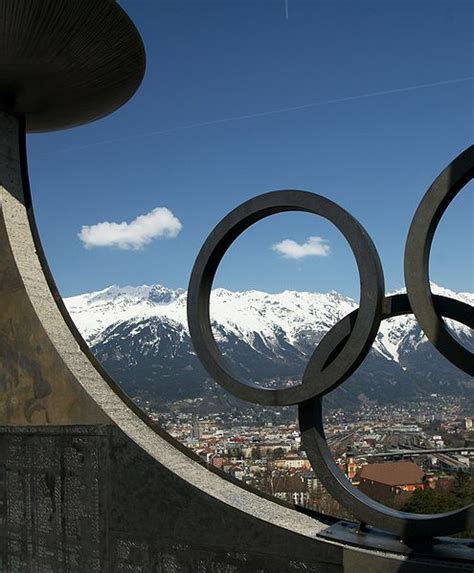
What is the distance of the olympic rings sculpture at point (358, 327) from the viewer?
5.11 meters

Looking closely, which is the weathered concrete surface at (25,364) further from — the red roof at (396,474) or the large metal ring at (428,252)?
the red roof at (396,474)

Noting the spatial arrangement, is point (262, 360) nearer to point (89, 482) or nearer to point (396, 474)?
point (396, 474)

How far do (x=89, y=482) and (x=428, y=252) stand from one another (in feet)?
13.9

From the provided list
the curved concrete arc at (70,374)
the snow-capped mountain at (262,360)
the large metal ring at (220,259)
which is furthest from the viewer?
the snow-capped mountain at (262,360)

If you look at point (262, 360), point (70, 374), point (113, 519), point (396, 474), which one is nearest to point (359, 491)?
point (113, 519)

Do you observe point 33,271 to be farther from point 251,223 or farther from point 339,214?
point 339,214

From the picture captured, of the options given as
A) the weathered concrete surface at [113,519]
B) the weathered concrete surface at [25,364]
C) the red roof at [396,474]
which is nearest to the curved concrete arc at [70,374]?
the weathered concrete surface at [25,364]

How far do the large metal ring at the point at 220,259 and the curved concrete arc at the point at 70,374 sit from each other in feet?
3.31

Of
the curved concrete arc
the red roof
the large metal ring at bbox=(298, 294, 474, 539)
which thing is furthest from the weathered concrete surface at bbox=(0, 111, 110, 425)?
the red roof

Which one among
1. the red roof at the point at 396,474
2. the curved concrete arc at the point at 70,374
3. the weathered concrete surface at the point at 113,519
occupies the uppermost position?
the curved concrete arc at the point at 70,374

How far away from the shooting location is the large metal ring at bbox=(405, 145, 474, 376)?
5.07 metres

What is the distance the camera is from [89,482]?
655cm

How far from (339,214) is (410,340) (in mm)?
100933

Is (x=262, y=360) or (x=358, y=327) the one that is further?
(x=262, y=360)
